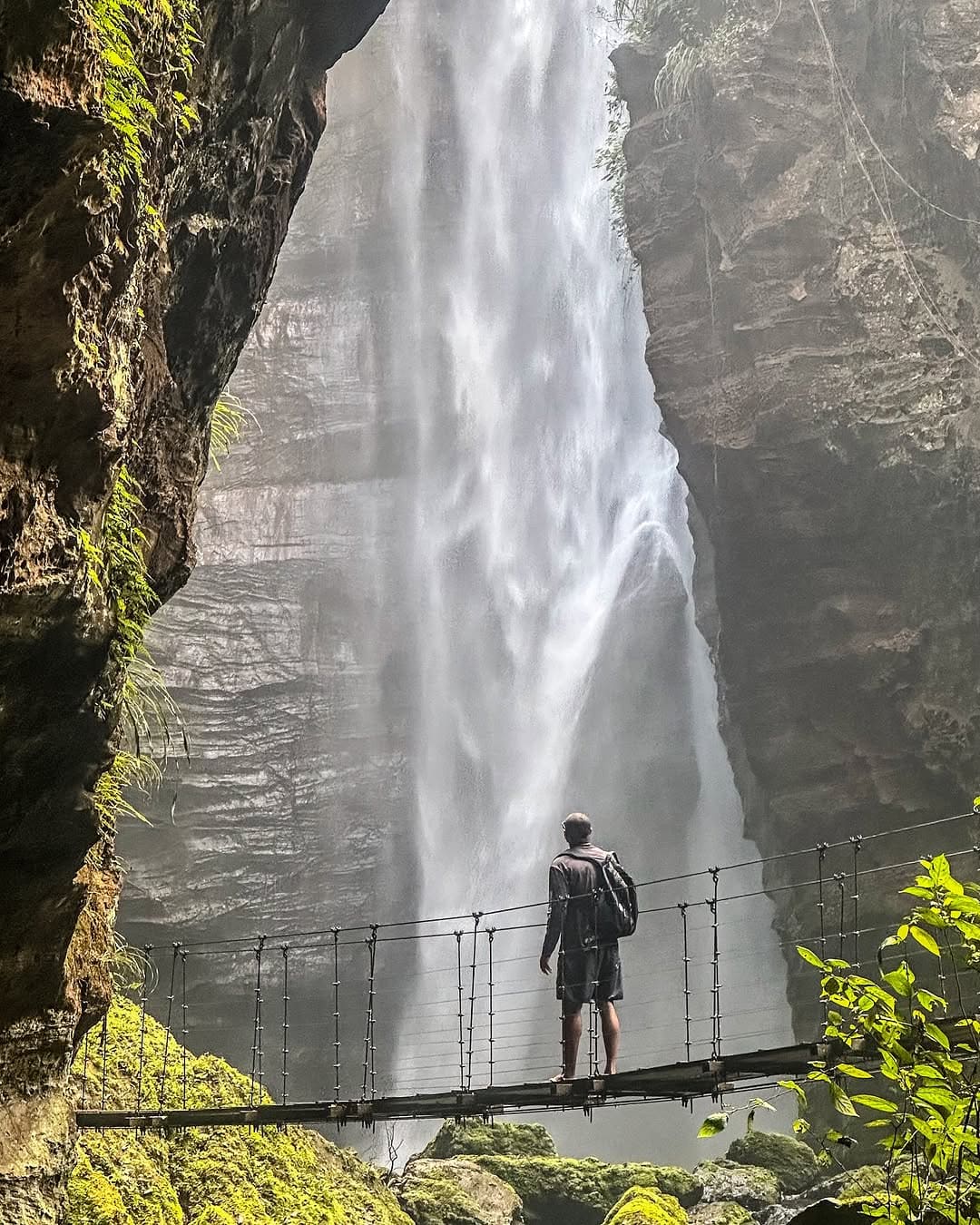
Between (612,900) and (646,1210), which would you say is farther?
(646,1210)

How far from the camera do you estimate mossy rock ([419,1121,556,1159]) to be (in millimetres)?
10609

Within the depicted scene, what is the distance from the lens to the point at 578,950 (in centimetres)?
541

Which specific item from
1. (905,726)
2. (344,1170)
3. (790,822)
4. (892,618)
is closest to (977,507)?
(892,618)

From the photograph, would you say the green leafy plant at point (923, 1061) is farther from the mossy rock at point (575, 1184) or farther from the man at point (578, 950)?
the mossy rock at point (575, 1184)

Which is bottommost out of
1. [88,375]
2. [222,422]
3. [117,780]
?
[117,780]

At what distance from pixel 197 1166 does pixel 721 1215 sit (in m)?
4.08

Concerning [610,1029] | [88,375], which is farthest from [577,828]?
[88,375]

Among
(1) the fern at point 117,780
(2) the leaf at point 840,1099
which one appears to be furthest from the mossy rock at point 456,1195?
(2) the leaf at point 840,1099

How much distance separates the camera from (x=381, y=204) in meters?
23.4

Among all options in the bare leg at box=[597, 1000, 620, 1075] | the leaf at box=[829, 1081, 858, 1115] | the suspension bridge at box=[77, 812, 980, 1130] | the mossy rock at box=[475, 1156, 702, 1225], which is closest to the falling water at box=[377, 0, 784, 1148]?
the suspension bridge at box=[77, 812, 980, 1130]

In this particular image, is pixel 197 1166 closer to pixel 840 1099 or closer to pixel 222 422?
pixel 222 422

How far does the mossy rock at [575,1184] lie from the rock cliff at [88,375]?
615cm

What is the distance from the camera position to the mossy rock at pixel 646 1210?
6832 millimetres

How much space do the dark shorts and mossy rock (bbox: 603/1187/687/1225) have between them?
2100 millimetres
